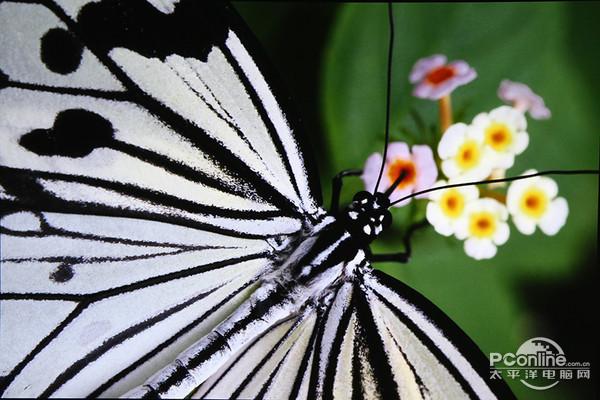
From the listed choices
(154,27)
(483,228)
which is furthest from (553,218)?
(154,27)

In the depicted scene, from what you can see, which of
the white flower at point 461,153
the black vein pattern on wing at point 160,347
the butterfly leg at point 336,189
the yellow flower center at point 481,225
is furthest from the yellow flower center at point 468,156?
the black vein pattern on wing at point 160,347

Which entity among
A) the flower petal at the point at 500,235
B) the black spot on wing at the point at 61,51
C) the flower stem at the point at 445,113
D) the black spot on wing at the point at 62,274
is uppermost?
the flower stem at the point at 445,113

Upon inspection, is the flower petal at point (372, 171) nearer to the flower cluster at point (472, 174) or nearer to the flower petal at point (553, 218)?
the flower cluster at point (472, 174)

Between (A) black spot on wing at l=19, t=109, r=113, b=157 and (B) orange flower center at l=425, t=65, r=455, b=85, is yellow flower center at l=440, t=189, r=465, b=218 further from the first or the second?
(A) black spot on wing at l=19, t=109, r=113, b=157

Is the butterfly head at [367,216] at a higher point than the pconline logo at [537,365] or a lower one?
higher

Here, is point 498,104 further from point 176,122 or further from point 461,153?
point 176,122

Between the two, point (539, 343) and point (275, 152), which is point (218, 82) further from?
point (539, 343)
